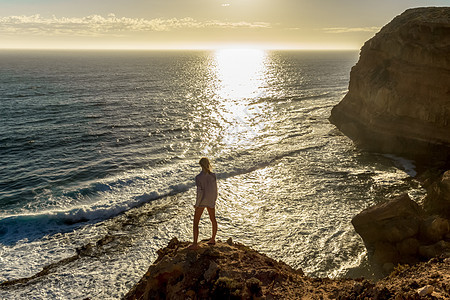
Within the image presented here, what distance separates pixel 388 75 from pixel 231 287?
30.7 metres

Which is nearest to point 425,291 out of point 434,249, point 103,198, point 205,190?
point 205,190

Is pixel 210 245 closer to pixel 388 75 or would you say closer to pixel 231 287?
pixel 231 287

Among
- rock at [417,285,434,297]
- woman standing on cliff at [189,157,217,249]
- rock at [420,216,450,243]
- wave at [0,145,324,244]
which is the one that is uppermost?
woman standing on cliff at [189,157,217,249]

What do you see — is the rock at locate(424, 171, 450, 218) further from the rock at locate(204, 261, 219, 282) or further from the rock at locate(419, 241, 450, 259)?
the rock at locate(204, 261, 219, 282)

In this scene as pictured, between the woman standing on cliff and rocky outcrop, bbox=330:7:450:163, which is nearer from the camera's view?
the woman standing on cliff

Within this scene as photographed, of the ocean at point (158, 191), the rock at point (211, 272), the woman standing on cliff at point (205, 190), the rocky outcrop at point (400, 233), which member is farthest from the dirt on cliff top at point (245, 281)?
the ocean at point (158, 191)

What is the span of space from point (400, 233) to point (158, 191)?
15.1 metres

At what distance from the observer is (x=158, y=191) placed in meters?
22.0

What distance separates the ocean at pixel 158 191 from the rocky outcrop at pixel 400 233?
85 centimetres

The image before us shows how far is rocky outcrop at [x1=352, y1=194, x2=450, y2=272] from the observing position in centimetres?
1367

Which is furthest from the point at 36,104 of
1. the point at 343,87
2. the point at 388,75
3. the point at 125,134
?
the point at 343,87

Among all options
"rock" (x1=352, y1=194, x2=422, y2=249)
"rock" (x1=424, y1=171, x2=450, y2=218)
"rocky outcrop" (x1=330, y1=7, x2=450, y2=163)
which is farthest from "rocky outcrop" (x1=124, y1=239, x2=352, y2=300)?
"rocky outcrop" (x1=330, y1=7, x2=450, y2=163)

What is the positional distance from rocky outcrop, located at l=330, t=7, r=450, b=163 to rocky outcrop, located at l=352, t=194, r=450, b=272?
44.2 feet

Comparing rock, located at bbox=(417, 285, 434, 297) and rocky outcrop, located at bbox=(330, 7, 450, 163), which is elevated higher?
rocky outcrop, located at bbox=(330, 7, 450, 163)
